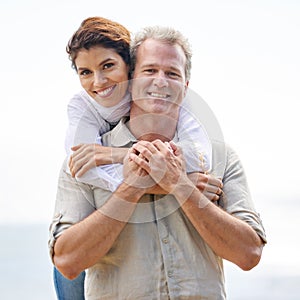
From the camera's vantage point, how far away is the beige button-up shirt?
2.23 meters

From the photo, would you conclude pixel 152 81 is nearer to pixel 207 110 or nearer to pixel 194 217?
pixel 207 110

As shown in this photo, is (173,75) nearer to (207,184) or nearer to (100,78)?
(100,78)

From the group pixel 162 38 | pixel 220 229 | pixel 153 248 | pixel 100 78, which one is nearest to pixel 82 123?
pixel 100 78

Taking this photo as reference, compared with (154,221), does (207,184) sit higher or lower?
higher

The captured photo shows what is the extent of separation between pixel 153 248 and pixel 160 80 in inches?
24.3

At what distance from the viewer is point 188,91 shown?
2514mm

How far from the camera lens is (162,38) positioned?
8.07 ft

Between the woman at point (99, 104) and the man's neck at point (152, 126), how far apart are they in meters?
0.04

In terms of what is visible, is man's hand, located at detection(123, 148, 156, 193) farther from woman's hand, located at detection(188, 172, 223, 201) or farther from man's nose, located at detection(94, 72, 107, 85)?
man's nose, located at detection(94, 72, 107, 85)

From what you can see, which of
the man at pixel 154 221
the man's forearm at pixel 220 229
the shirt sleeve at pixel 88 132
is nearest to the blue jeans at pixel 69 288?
the man at pixel 154 221

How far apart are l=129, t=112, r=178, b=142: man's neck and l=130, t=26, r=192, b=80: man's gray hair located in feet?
0.66

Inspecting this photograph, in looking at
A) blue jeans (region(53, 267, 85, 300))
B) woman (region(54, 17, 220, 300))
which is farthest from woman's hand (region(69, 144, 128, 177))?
blue jeans (region(53, 267, 85, 300))

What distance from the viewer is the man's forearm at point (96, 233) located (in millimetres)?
2209

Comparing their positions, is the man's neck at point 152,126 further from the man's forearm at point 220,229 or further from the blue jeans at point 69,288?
the blue jeans at point 69,288
